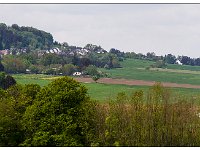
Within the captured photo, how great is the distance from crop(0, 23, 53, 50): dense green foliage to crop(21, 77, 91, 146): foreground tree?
10204cm

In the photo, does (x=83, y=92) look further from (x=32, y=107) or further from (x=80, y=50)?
(x=80, y=50)

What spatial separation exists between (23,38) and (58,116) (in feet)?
360

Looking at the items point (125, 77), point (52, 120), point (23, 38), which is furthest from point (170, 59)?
point (52, 120)

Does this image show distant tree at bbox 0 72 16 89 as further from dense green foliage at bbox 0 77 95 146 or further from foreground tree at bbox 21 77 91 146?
foreground tree at bbox 21 77 91 146

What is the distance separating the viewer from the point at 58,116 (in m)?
24.6

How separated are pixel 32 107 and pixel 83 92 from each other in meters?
2.96

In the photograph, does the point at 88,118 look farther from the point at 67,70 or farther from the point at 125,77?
the point at 67,70

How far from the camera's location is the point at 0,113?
2538 centimetres

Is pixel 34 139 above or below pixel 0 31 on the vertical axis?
below

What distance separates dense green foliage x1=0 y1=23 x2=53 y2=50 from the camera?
421ft

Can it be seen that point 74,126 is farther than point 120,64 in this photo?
No

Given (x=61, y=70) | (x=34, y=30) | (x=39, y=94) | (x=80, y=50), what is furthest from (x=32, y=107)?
(x=34, y=30)

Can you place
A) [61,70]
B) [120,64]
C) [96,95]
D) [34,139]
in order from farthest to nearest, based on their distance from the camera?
[120,64] → [61,70] → [96,95] → [34,139]

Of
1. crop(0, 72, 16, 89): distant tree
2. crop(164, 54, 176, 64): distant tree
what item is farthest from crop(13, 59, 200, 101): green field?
crop(164, 54, 176, 64): distant tree
